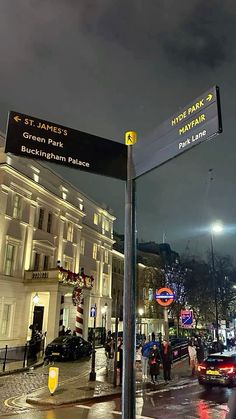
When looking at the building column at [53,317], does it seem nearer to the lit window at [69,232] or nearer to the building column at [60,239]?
the building column at [60,239]

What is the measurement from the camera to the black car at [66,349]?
25.5 meters

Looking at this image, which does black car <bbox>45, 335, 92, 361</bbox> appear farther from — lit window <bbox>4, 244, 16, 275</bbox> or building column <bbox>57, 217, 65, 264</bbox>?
building column <bbox>57, 217, 65, 264</bbox>

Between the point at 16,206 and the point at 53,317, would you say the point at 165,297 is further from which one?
the point at 16,206

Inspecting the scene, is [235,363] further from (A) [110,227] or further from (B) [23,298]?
(A) [110,227]

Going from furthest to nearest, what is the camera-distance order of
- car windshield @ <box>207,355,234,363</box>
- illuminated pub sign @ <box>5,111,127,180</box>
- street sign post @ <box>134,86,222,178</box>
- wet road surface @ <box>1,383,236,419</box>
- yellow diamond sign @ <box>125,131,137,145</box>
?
car windshield @ <box>207,355,234,363</box> < wet road surface @ <box>1,383,236,419</box> < yellow diamond sign @ <box>125,131,137,145</box> < illuminated pub sign @ <box>5,111,127,180</box> < street sign post @ <box>134,86,222,178</box>

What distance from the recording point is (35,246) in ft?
116

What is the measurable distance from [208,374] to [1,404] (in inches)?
348

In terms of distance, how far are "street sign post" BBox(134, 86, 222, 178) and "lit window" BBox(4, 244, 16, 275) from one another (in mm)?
29547

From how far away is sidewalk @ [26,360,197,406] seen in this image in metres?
12.7

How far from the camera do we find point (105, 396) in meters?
13.9

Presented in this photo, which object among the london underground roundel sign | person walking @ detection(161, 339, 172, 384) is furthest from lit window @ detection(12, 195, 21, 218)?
the london underground roundel sign

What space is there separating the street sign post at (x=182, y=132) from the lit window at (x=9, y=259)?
29.5 meters

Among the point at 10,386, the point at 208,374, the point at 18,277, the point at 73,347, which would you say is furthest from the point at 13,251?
the point at 208,374

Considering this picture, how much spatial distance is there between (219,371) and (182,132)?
15088 mm
